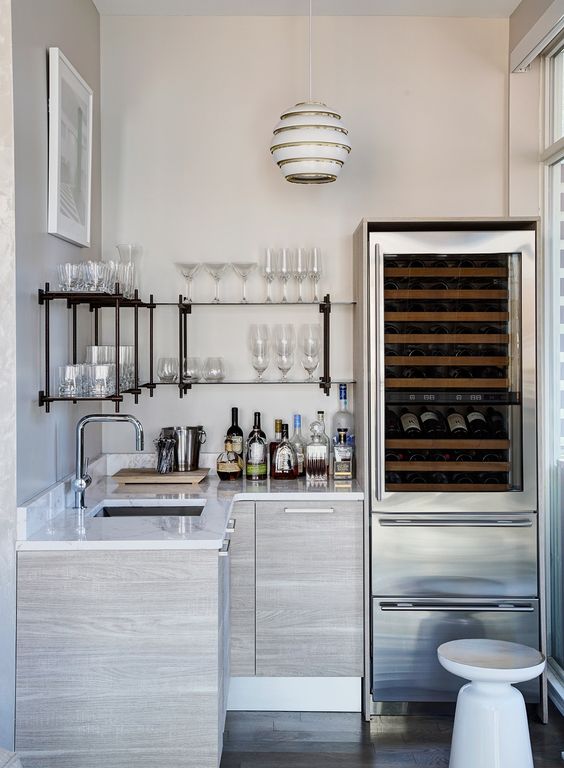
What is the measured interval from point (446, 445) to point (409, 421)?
0.18 metres

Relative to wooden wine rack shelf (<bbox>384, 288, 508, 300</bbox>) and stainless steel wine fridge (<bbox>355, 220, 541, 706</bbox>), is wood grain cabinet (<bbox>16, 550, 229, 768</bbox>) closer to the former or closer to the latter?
stainless steel wine fridge (<bbox>355, 220, 541, 706</bbox>)

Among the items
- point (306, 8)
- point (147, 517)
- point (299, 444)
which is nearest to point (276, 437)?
point (299, 444)

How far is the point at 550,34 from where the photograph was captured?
10.6 feet

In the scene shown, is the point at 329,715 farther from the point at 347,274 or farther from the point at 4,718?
the point at 347,274

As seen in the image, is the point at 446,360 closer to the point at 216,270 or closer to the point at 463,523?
the point at 463,523

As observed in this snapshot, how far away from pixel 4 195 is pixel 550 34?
7.25ft

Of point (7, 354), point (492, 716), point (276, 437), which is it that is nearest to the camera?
point (7, 354)

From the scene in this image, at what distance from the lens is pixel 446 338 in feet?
10.9

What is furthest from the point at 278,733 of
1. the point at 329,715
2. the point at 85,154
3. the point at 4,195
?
the point at 85,154

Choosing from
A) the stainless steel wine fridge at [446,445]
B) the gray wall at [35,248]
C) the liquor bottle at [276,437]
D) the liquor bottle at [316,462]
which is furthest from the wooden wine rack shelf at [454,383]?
the gray wall at [35,248]

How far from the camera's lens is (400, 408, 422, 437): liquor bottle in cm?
333

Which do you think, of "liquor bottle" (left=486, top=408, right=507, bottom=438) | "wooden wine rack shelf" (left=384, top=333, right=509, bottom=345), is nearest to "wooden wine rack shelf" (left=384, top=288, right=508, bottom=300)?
"wooden wine rack shelf" (left=384, top=333, right=509, bottom=345)

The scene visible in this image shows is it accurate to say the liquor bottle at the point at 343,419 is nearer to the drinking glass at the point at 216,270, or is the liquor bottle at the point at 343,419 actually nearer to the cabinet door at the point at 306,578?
the cabinet door at the point at 306,578

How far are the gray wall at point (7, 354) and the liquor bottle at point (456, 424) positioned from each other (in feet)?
5.69
